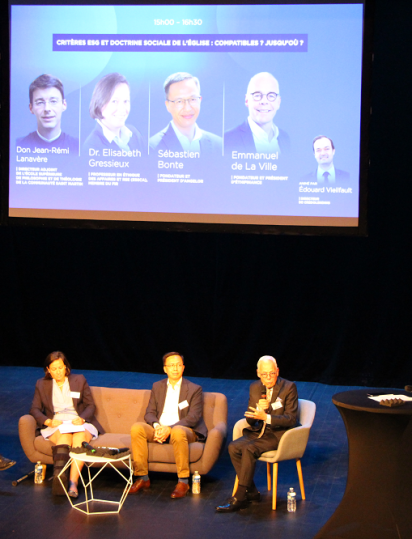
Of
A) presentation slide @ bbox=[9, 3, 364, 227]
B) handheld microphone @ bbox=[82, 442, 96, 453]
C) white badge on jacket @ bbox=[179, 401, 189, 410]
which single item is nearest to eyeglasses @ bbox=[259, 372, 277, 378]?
white badge on jacket @ bbox=[179, 401, 189, 410]

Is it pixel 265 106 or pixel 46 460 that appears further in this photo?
pixel 265 106

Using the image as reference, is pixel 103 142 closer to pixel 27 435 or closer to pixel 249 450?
pixel 27 435

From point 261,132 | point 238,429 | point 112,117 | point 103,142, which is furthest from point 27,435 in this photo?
point 261,132

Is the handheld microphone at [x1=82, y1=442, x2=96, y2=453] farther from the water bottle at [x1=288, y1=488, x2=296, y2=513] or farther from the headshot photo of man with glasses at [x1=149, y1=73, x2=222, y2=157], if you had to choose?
the headshot photo of man with glasses at [x1=149, y1=73, x2=222, y2=157]

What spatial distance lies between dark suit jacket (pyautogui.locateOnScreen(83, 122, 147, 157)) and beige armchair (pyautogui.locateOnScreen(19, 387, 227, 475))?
2577 mm

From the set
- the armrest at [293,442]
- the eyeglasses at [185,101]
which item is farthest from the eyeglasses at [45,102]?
the armrest at [293,442]

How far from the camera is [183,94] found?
7.07 meters

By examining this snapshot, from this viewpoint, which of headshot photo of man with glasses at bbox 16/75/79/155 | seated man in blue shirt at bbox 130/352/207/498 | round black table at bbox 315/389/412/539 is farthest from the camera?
headshot photo of man with glasses at bbox 16/75/79/155

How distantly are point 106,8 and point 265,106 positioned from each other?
5.99 feet

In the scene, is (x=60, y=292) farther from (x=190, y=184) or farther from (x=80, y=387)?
(x=80, y=387)

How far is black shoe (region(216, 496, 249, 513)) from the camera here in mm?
4750

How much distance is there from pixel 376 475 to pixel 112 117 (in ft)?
14.6

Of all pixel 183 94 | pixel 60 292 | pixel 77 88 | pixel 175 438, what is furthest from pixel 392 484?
pixel 60 292

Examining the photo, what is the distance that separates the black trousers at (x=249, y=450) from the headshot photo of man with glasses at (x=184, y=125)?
3.06 meters
